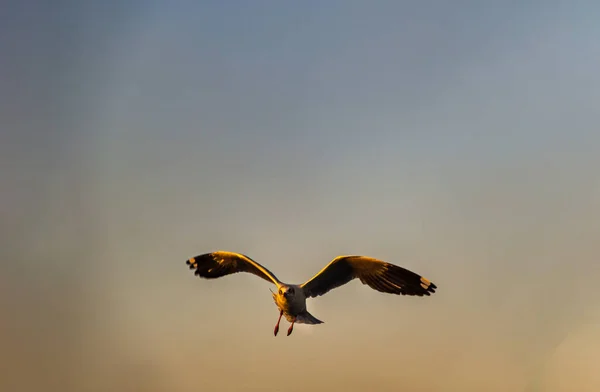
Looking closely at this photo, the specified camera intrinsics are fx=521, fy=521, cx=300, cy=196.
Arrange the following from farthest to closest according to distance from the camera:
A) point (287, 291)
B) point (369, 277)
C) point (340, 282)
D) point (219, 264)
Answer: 1. point (219, 264)
2. point (340, 282)
3. point (369, 277)
4. point (287, 291)

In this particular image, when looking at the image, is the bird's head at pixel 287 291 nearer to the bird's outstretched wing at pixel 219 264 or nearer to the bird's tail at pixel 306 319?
the bird's tail at pixel 306 319

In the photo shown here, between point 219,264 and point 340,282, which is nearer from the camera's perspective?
point 340,282

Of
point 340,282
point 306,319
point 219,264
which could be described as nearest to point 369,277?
point 340,282

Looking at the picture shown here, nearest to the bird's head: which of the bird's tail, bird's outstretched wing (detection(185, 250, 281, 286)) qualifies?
the bird's tail

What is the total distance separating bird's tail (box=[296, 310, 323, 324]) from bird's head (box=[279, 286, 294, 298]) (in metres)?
0.67

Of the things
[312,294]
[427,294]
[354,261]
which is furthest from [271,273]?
[427,294]

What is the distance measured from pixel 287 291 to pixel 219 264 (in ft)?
10.5

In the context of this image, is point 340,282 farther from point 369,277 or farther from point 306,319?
point 306,319

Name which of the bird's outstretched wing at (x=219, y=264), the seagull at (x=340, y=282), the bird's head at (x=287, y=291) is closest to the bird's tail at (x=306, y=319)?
the seagull at (x=340, y=282)

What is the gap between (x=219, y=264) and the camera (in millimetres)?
14609

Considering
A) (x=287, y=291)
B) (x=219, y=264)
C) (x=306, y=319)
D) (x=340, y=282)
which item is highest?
(x=219, y=264)

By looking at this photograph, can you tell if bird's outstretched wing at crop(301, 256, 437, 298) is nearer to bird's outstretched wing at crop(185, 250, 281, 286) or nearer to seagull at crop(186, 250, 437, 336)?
seagull at crop(186, 250, 437, 336)

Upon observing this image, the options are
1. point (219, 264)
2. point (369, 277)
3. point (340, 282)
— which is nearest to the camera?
point (369, 277)

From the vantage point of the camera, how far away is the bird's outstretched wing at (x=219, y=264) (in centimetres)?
1423
